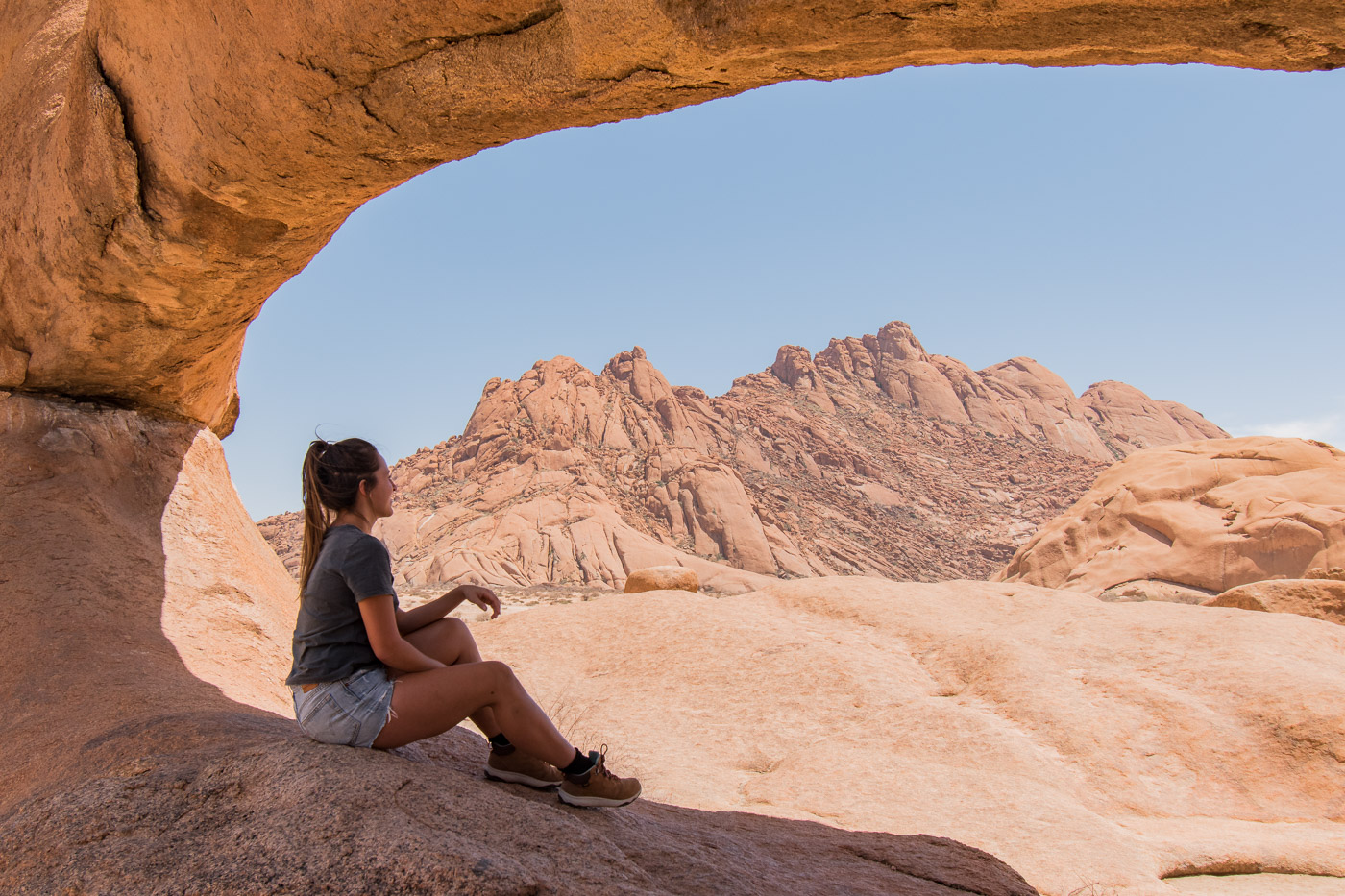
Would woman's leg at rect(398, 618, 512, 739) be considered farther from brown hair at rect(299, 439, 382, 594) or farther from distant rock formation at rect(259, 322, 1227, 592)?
distant rock formation at rect(259, 322, 1227, 592)

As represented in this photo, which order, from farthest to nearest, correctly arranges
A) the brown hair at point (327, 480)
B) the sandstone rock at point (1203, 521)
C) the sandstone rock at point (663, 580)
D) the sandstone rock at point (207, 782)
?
the sandstone rock at point (1203, 521) < the sandstone rock at point (663, 580) < the brown hair at point (327, 480) < the sandstone rock at point (207, 782)

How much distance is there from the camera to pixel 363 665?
2852 mm

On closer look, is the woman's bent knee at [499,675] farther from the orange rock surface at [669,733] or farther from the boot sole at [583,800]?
the boot sole at [583,800]

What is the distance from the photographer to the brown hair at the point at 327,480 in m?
2.97

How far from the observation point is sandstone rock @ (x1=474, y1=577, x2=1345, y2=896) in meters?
5.51

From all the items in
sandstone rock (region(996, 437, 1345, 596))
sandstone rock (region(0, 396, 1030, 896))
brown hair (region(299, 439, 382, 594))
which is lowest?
sandstone rock (region(0, 396, 1030, 896))

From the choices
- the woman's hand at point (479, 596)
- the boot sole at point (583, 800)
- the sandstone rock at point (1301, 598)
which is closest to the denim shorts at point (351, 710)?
the woman's hand at point (479, 596)

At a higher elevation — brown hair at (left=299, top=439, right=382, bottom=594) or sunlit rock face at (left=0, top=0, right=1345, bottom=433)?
sunlit rock face at (left=0, top=0, right=1345, bottom=433)

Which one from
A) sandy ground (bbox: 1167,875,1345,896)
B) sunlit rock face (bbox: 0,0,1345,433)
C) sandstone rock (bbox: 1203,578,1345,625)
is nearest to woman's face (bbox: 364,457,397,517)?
sunlit rock face (bbox: 0,0,1345,433)

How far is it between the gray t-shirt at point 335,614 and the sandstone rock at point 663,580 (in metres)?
11.1

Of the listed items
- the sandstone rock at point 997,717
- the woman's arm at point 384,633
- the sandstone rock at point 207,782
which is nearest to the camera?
the sandstone rock at point 207,782

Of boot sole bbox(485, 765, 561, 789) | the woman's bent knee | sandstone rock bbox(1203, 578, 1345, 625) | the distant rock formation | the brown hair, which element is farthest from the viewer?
the distant rock formation

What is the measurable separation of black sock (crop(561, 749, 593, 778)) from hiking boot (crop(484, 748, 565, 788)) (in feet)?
0.37

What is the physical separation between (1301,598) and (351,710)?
12.4 m
